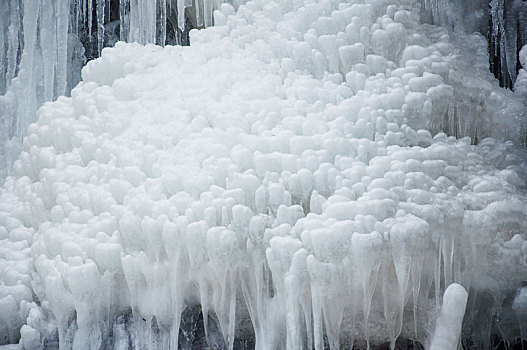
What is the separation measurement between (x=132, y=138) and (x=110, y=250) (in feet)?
2.24

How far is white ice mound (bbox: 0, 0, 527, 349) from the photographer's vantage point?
346 cm

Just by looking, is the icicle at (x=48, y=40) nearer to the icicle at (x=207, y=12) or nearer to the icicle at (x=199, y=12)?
the icicle at (x=199, y=12)

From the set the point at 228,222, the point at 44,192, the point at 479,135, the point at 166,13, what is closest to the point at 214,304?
the point at 228,222

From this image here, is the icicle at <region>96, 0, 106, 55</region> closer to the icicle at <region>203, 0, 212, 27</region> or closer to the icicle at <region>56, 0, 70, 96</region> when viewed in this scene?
the icicle at <region>56, 0, 70, 96</region>

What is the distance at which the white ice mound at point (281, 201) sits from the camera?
3459 mm

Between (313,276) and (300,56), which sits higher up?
(300,56)

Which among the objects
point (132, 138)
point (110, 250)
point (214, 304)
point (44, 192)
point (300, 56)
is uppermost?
point (300, 56)

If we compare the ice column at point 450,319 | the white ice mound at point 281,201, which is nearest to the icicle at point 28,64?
the white ice mound at point 281,201

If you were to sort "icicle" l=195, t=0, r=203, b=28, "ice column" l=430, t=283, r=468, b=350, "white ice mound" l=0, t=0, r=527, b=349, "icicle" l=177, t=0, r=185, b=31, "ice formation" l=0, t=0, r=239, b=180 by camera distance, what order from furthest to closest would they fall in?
1. "ice formation" l=0, t=0, r=239, b=180
2. "icicle" l=195, t=0, r=203, b=28
3. "icicle" l=177, t=0, r=185, b=31
4. "white ice mound" l=0, t=0, r=527, b=349
5. "ice column" l=430, t=283, r=468, b=350

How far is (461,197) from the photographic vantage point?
3557 mm

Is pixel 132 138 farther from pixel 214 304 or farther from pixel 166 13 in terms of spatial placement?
pixel 166 13

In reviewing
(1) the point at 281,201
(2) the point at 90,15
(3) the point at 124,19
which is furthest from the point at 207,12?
(1) the point at 281,201

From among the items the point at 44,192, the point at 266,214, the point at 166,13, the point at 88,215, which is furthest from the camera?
the point at 166,13

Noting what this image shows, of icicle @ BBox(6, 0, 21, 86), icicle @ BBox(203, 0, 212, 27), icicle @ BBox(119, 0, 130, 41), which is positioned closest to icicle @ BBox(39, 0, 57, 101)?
icicle @ BBox(6, 0, 21, 86)
